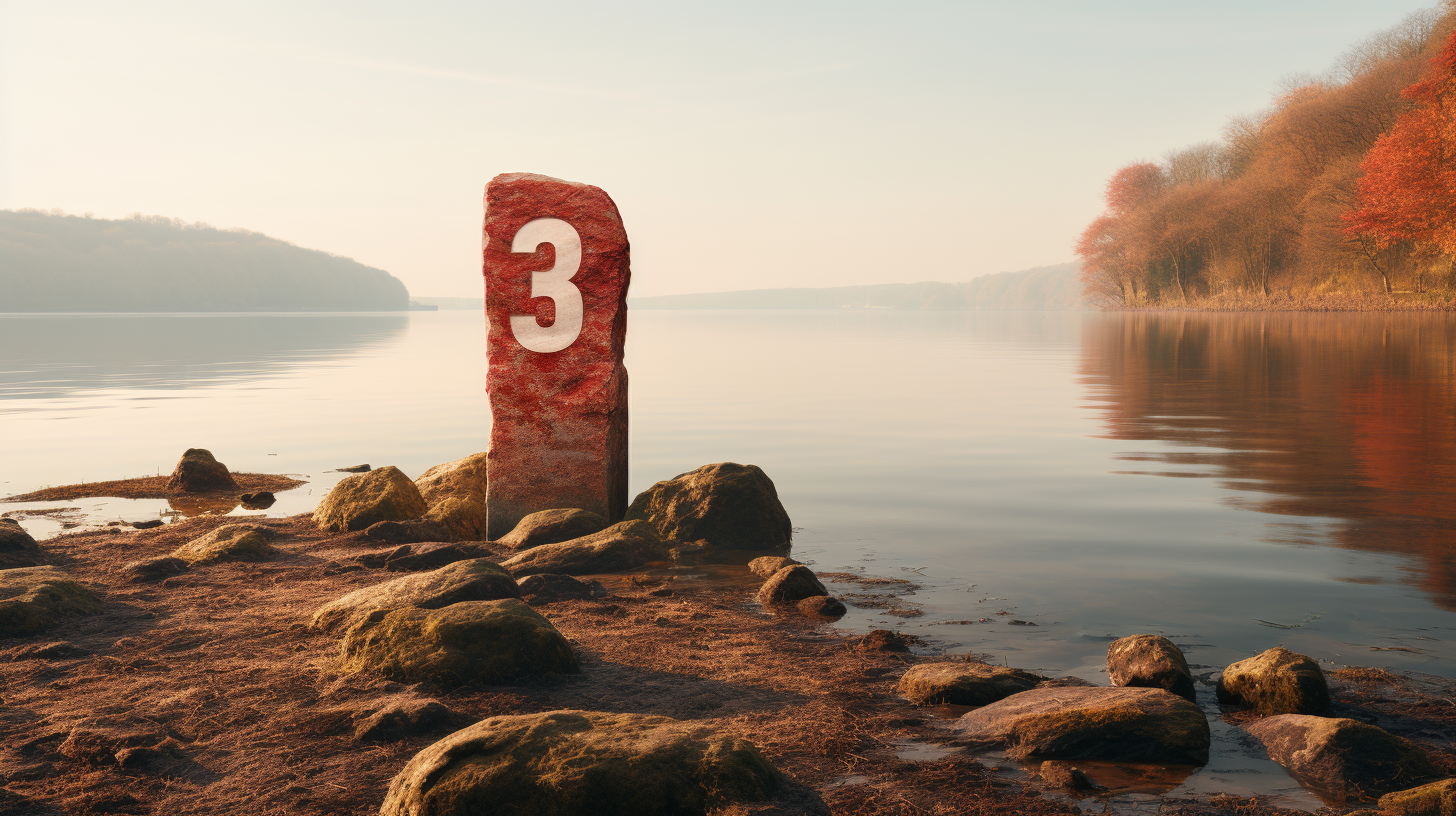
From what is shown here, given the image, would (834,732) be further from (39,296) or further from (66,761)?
(39,296)

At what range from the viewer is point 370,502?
9.55m

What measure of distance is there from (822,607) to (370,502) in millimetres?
5233

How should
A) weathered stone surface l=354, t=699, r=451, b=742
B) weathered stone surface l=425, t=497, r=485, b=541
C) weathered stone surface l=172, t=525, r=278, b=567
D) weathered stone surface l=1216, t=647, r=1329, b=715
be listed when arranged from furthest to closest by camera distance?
weathered stone surface l=425, t=497, r=485, b=541 → weathered stone surface l=172, t=525, r=278, b=567 → weathered stone surface l=1216, t=647, r=1329, b=715 → weathered stone surface l=354, t=699, r=451, b=742

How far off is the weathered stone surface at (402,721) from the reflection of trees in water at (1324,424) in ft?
21.5

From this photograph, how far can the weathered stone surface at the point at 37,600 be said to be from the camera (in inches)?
236

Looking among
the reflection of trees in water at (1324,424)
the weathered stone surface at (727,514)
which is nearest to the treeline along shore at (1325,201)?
the reflection of trees in water at (1324,424)

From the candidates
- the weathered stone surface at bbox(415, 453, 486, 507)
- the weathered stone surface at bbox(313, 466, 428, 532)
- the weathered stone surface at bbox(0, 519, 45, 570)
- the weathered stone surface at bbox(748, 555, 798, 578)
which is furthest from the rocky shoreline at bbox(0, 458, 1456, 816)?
the weathered stone surface at bbox(415, 453, 486, 507)

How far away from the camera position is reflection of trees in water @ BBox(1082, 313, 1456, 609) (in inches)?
356

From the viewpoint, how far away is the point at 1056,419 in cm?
1714

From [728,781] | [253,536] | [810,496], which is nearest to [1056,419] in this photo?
[810,496]

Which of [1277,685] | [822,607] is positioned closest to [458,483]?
[822,607]

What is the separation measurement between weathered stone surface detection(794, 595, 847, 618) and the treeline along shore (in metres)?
51.9

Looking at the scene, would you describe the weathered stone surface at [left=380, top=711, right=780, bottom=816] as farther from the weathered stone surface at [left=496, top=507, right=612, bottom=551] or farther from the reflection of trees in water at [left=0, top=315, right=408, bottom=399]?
the reflection of trees in water at [left=0, top=315, right=408, bottom=399]

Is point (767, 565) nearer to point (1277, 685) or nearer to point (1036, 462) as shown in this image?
point (1277, 685)
